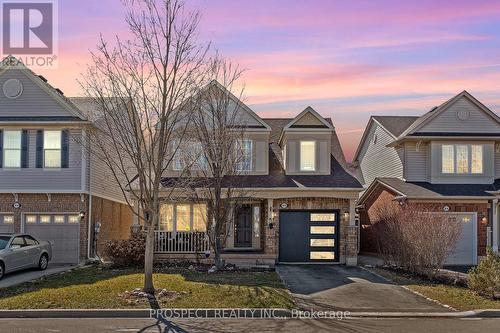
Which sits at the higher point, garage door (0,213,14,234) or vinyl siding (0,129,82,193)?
vinyl siding (0,129,82,193)

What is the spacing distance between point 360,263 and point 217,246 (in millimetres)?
7299

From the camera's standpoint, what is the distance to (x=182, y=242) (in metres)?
23.3

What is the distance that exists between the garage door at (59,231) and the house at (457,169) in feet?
45.4

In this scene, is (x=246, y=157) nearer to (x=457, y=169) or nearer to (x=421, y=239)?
(x=421, y=239)

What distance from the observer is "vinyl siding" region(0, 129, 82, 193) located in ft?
76.2

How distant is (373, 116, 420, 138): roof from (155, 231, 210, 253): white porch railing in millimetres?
11292

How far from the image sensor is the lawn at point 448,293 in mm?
14125

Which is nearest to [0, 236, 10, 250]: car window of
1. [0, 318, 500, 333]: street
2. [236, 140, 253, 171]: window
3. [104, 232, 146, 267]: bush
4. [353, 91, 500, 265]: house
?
[104, 232, 146, 267]: bush

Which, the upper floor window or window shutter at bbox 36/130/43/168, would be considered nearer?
window shutter at bbox 36/130/43/168

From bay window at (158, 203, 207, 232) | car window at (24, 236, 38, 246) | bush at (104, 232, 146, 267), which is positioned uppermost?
bay window at (158, 203, 207, 232)

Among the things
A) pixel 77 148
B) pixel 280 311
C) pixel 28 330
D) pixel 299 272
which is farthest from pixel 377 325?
pixel 77 148

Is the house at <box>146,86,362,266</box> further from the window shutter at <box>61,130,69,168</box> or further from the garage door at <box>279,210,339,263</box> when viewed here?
the window shutter at <box>61,130,69,168</box>

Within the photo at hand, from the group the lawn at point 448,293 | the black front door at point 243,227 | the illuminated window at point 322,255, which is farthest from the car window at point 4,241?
the lawn at point 448,293

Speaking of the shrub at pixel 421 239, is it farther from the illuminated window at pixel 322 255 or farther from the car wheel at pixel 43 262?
the car wheel at pixel 43 262
